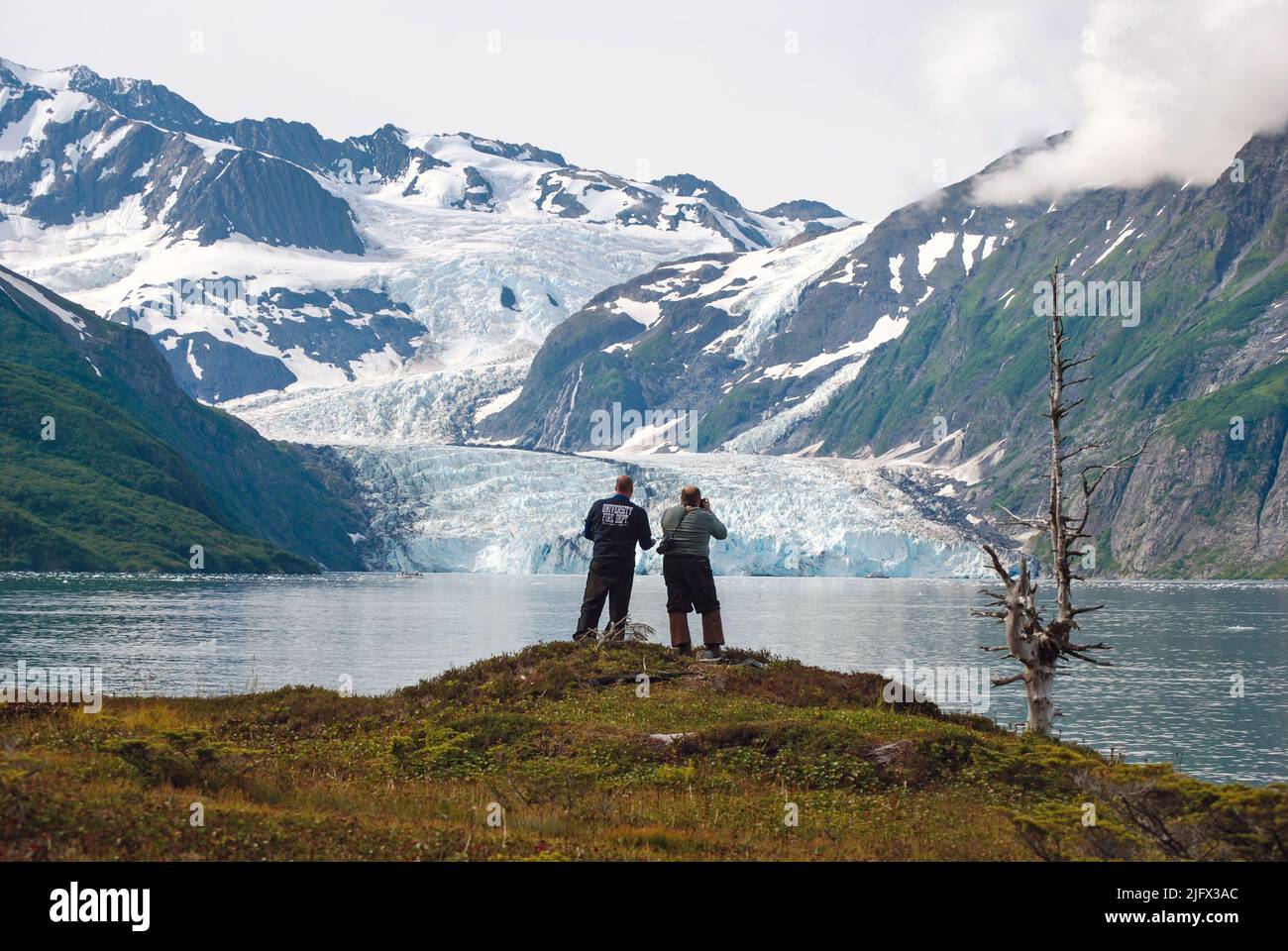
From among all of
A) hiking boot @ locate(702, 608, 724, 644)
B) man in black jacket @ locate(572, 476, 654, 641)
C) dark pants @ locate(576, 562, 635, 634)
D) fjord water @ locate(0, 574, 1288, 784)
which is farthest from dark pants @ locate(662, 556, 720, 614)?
fjord water @ locate(0, 574, 1288, 784)

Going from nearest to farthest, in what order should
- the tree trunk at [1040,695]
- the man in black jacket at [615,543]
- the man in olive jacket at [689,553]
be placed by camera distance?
the tree trunk at [1040,695] → the man in olive jacket at [689,553] → the man in black jacket at [615,543]

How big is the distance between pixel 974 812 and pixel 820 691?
292 inches

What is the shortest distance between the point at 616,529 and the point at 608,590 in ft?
5.06

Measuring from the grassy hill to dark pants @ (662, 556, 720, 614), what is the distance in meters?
1.09

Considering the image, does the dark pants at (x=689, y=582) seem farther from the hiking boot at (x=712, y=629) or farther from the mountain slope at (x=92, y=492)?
the mountain slope at (x=92, y=492)

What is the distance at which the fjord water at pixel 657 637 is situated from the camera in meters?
50.6

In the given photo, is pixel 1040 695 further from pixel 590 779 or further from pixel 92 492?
pixel 92 492

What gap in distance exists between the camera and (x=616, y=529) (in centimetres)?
2552

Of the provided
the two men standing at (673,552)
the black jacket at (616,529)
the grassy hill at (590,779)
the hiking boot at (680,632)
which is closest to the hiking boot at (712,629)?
the two men standing at (673,552)

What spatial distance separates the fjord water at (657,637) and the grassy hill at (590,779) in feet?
55.6

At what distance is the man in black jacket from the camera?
1001 inches

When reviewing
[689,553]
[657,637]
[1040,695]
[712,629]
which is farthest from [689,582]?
[657,637]
